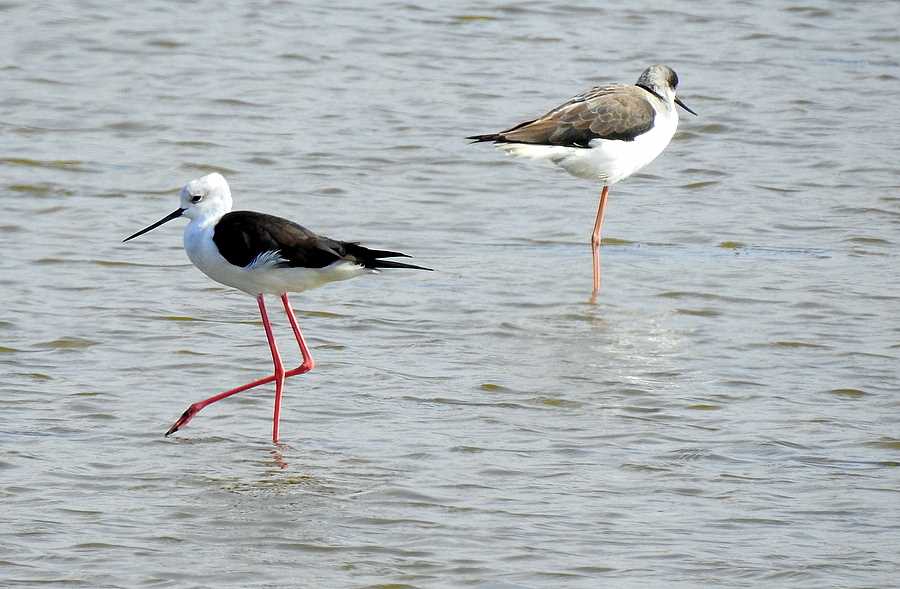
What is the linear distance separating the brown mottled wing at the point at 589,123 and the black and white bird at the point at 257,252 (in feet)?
9.77

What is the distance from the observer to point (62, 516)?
5.70m

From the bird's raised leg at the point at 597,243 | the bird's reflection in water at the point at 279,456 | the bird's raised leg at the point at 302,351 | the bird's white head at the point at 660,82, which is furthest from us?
the bird's white head at the point at 660,82

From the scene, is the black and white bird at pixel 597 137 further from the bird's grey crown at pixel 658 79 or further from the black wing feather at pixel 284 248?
the black wing feather at pixel 284 248

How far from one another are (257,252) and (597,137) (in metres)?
3.54

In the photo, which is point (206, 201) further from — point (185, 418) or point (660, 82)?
point (660, 82)


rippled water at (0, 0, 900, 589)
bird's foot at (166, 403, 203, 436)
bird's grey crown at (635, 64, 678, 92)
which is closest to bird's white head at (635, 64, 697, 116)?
bird's grey crown at (635, 64, 678, 92)

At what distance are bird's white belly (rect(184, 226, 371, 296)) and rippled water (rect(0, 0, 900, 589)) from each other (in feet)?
1.98

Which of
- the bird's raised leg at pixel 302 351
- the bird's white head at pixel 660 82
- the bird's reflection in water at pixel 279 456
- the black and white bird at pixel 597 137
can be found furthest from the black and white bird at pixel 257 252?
the bird's white head at pixel 660 82

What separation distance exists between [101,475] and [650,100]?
534 centimetres

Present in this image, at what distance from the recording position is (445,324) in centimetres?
847

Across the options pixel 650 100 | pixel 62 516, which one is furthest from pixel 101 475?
pixel 650 100

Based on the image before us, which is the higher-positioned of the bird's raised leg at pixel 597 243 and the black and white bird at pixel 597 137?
A: the black and white bird at pixel 597 137

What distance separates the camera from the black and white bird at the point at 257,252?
678 centimetres

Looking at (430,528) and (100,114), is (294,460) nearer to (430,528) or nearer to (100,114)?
(430,528)
